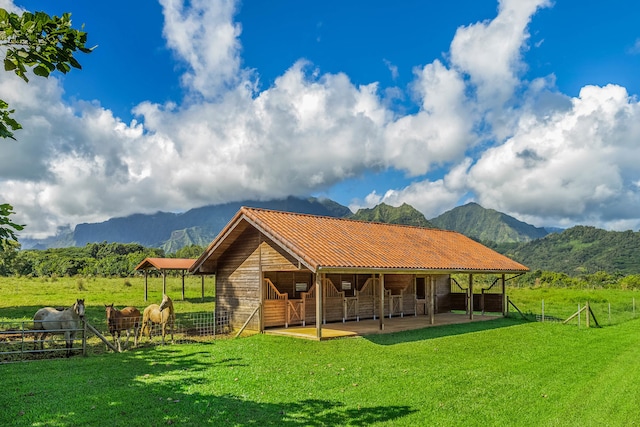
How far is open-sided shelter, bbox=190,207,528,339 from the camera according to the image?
1591cm

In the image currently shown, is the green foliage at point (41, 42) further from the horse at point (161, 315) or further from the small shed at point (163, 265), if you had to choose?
the small shed at point (163, 265)

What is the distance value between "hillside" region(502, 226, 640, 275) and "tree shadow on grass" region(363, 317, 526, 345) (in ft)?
283

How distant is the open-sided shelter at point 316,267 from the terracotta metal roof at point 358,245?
0.14 ft

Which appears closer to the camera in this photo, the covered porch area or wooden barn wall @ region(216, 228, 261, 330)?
the covered porch area

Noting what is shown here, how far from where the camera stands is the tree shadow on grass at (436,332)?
50.2 ft

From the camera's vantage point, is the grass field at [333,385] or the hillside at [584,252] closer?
the grass field at [333,385]

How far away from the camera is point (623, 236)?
12269 centimetres

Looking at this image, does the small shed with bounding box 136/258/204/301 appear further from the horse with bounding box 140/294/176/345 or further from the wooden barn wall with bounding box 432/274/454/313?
the horse with bounding box 140/294/176/345

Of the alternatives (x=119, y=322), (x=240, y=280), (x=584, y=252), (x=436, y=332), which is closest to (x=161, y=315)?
(x=119, y=322)

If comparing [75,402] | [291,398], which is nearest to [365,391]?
[291,398]

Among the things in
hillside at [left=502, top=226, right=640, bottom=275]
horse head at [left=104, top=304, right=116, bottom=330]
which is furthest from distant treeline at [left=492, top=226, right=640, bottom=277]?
horse head at [left=104, top=304, right=116, bottom=330]

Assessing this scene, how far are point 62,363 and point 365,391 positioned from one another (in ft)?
23.8

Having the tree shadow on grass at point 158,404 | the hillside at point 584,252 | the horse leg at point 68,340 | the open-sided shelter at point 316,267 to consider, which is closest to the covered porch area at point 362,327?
the open-sided shelter at point 316,267

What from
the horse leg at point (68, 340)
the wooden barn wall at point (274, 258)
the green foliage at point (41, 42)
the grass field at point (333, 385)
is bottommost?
the grass field at point (333, 385)
